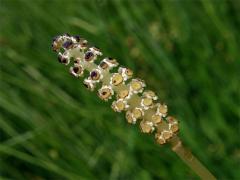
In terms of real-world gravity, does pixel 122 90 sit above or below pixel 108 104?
below

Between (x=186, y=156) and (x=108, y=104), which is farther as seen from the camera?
(x=108, y=104)

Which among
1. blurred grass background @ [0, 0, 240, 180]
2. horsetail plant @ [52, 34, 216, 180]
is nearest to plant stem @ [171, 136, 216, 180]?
horsetail plant @ [52, 34, 216, 180]

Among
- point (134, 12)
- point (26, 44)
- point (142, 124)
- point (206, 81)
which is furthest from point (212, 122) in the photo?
point (142, 124)

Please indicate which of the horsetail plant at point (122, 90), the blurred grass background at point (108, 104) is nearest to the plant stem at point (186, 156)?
the horsetail plant at point (122, 90)


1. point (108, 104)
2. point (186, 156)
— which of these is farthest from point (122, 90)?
point (108, 104)

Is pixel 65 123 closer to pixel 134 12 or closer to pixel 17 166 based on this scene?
→ pixel 17 166

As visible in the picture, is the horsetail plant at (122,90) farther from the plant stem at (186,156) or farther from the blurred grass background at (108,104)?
the blurred grass background at (108,104)

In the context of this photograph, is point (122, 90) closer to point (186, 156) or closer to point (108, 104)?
point (186, 156)

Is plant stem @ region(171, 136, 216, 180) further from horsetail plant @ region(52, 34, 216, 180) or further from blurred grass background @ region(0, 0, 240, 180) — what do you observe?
blurred grass background @ region(0, 0, 240, 180)

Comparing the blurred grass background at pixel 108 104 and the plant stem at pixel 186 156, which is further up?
the blurred grass background at pixel 108 104
